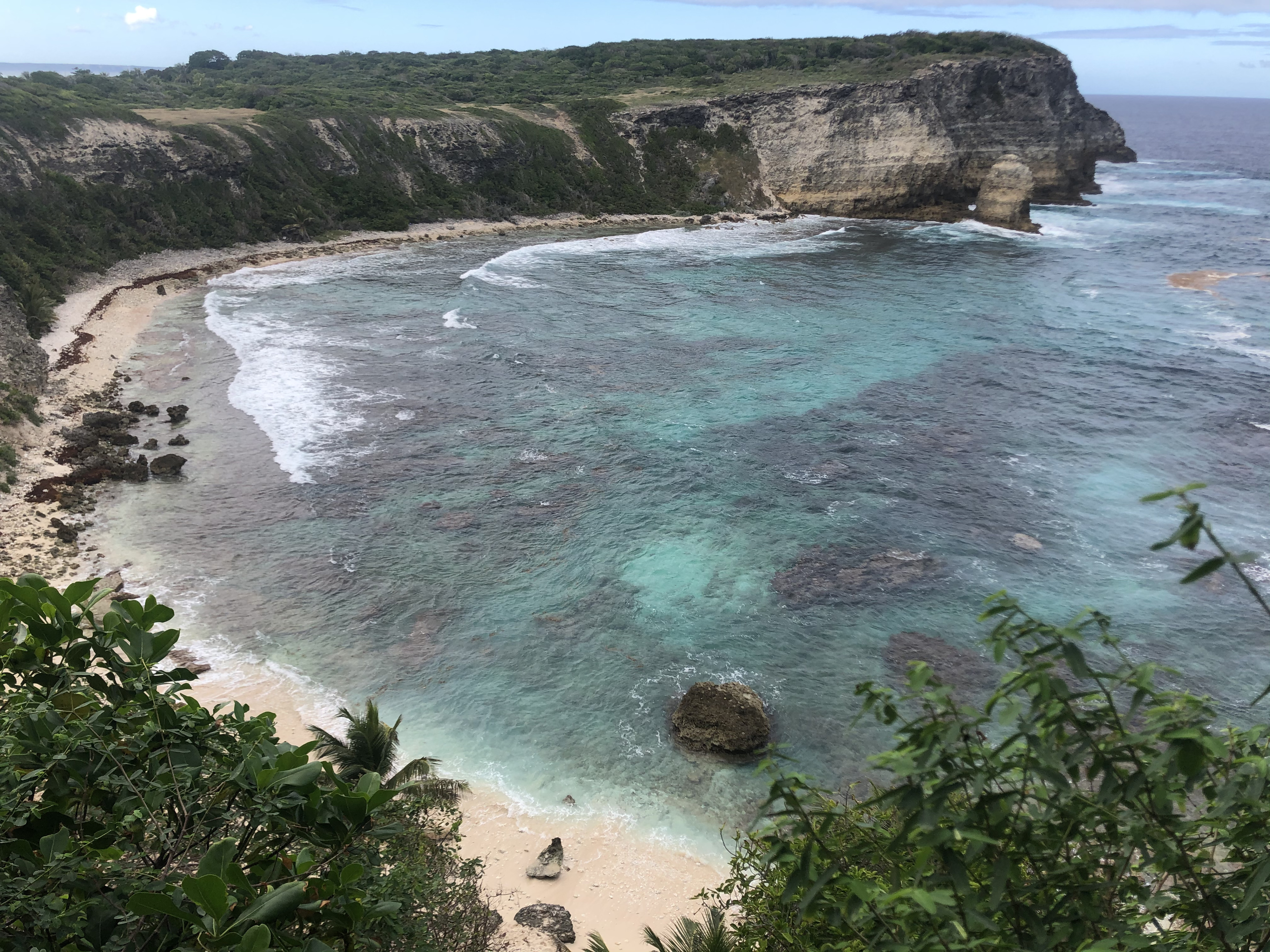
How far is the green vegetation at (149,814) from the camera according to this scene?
19.4ft

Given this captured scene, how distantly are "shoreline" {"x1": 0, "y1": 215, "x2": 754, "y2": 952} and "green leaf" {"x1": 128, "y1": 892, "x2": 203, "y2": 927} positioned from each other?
1143 centimetres

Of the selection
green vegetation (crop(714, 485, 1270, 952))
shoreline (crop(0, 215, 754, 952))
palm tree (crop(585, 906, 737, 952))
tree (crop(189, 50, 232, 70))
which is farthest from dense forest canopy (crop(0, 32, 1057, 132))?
green vegetation (crop(714, 485, 1270, 952))

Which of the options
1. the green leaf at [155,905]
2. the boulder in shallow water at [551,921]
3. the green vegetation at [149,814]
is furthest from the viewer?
the boulder in shallow water at [551,921]

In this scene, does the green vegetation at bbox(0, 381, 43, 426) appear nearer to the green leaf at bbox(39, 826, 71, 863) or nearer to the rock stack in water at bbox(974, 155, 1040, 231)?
the green leaf at bbox(39, 826, 71, 863)

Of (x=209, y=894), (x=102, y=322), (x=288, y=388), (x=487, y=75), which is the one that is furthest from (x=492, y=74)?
(x=209, y=894)

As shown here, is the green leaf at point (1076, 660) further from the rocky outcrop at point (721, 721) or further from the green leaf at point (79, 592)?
the rocky outcrop at point (721, 721)

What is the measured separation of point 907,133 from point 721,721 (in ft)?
295

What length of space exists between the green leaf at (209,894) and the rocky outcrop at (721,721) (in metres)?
16.5

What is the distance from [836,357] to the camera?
49.9 metres

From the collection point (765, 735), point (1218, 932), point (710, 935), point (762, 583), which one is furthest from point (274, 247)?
point (1218, 932)

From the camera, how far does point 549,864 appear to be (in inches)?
672

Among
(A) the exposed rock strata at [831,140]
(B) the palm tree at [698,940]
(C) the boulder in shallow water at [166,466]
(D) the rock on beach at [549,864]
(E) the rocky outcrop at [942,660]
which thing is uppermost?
(A) the exposed rock strata at [831,140]

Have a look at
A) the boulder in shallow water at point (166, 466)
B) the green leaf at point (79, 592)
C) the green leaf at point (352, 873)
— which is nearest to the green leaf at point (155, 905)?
the green leaf at point (352, 873)

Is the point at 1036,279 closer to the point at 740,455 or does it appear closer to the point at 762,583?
the point at 740,455
